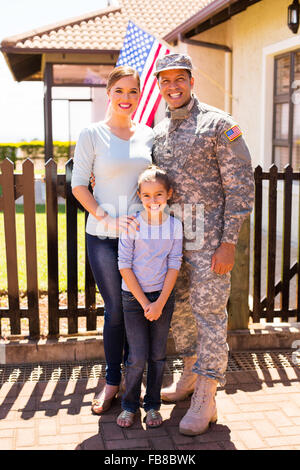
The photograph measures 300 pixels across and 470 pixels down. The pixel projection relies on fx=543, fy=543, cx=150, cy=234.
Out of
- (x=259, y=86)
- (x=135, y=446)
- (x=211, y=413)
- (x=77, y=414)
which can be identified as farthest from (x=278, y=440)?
(x=259, y=86)

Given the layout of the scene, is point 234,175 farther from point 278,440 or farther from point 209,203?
point 278,440

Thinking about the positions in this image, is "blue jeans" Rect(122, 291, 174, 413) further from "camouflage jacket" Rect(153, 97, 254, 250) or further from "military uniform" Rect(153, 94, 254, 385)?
"camouflage jacket" Rect(153, 97, 254, 250)

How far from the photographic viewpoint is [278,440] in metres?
2.87

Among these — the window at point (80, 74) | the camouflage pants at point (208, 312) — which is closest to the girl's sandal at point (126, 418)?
the camouflage pants at point (208, 312)

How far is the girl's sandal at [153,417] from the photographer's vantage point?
3023 mm

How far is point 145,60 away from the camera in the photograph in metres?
5.29

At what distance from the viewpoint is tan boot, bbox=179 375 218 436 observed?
2.94 meters

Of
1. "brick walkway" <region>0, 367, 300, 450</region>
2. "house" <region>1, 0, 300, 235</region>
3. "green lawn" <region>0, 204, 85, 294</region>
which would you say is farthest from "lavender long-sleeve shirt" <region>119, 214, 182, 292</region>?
"house" <region>1, 0, 300, 235</region>

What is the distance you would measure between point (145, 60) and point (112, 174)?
267cm

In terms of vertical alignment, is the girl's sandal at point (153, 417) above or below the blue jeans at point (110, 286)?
below

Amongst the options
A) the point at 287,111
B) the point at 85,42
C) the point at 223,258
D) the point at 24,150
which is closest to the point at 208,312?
the point at 223,258

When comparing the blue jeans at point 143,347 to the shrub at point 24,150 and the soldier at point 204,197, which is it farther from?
the shrub at point 24,150

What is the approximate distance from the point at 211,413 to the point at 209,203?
1.17 metres

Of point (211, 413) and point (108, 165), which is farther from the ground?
point (108, 165)
